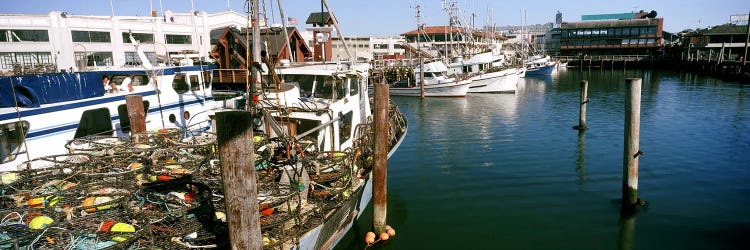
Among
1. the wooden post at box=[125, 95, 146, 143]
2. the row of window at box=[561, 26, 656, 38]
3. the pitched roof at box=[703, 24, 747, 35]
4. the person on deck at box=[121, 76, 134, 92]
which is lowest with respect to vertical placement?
the wooden post at box=[125, 95, 146, 143]

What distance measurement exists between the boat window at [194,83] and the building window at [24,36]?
4020 centimetres

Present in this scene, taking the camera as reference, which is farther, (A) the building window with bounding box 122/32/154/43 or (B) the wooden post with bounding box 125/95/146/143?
(A) the building window with bounding box 122/32/154/43

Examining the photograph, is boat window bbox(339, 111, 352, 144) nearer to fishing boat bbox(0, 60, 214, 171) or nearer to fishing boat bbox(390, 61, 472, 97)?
fishing boat bbox(0, 60, 214, 171)

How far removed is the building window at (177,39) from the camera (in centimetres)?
5619

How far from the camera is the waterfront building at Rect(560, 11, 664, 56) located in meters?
82.8

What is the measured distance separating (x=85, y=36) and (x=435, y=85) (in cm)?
4119

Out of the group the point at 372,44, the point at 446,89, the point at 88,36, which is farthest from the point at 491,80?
the point at 88,36

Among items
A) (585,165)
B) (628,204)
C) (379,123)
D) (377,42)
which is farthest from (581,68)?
(379,123)

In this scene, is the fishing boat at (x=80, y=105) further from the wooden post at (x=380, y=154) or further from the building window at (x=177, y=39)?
the building window at (x=177, y=39)

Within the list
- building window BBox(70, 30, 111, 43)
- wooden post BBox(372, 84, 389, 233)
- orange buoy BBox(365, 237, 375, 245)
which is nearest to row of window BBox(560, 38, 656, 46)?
building window BBox(70, 30, 111, 43)

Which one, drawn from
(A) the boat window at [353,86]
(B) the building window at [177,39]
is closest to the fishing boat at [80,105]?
(A) the boat window at [353,86]

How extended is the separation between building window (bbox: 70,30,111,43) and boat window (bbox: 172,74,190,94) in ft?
133

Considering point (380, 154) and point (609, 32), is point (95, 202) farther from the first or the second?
point (609, 32)

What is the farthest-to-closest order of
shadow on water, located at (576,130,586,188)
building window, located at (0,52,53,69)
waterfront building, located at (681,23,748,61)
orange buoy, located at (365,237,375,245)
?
waterfront building, located at (681,23,748,61) < building window, located at (0,52,53,69) < shadow on water, located at (576,130,586,188) < orange buoy, located at (365,237,375,245)
